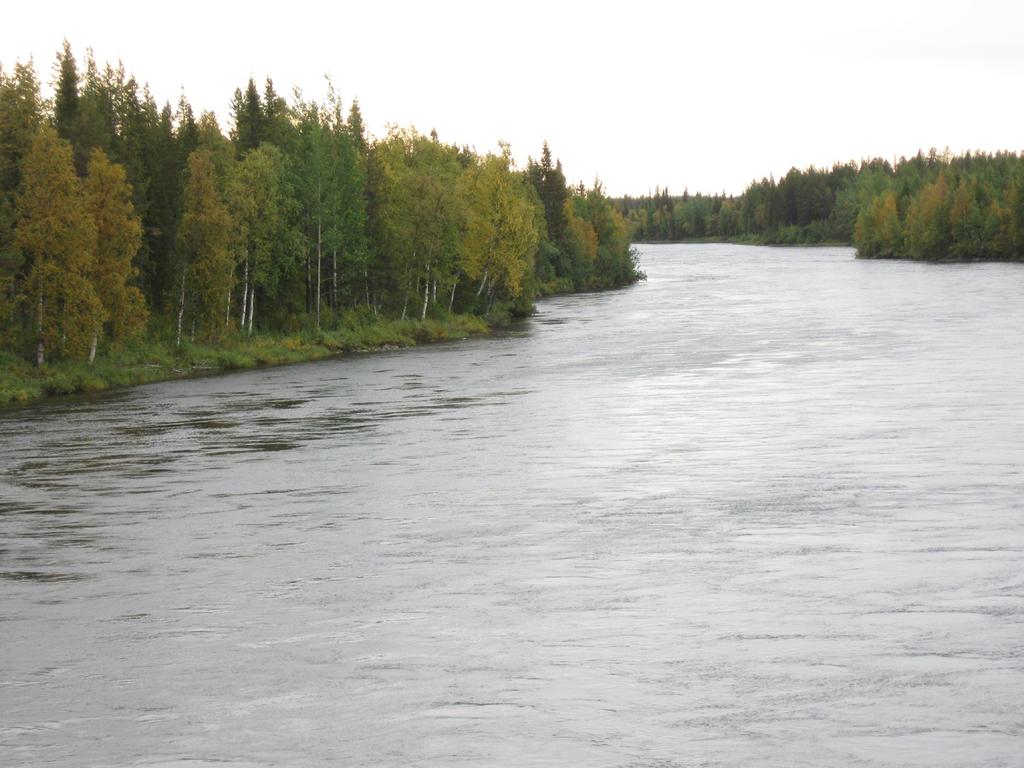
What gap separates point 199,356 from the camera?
185ft

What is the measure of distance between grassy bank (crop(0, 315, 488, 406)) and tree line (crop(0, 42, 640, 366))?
1282mm

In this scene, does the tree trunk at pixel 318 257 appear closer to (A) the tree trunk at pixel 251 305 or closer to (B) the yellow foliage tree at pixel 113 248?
(A) the tree trunk at pixel 251 305

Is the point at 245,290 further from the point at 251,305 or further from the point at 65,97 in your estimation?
the point at 65,97

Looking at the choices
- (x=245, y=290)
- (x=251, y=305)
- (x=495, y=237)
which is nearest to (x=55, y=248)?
(x=245, y=290)

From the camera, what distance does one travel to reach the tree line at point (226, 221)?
161 ft

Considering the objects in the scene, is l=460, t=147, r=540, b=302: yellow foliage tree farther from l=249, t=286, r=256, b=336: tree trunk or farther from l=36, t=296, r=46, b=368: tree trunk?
l=36, t=296, r=46, b=368: tree trunk

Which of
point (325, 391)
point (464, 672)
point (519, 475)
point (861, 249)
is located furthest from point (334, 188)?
point (861, 249)

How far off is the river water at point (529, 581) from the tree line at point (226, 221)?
42.2 feet

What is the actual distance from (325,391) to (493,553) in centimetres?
2774

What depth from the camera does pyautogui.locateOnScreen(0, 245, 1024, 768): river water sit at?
11242 mm

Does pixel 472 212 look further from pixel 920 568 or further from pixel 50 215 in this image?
pixel 920 568

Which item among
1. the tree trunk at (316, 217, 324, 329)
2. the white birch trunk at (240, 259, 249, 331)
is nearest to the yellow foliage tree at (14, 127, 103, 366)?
the white birch trunk at (240, 259, 249, 331)

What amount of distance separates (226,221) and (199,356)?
26.2 feet

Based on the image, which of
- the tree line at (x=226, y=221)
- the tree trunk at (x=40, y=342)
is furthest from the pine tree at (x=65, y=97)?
the tree trunk at (x=40, y=342)
